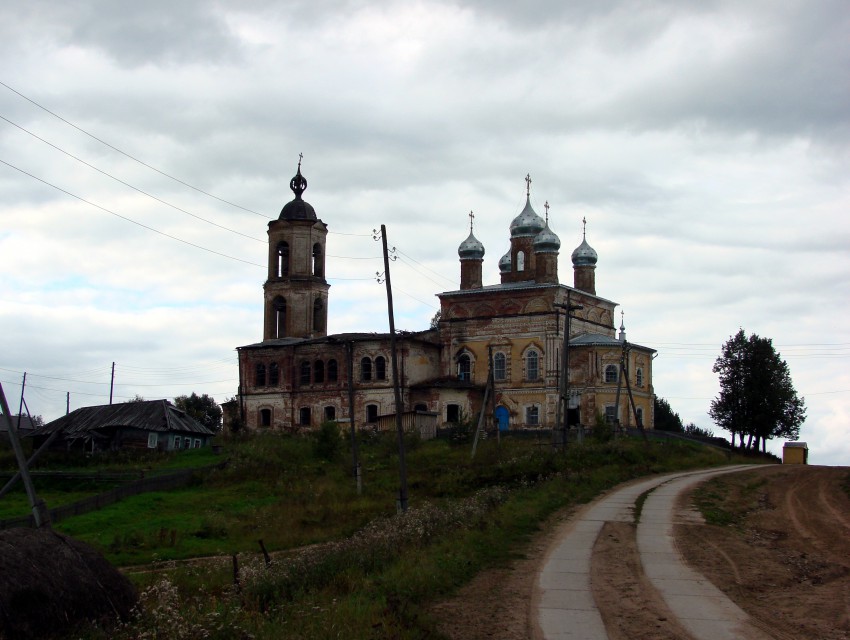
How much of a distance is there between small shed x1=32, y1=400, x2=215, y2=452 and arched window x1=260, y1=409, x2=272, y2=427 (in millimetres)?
4075

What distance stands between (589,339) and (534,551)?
111 feet

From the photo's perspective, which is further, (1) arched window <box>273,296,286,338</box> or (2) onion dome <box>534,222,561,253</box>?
(1) arched window <box>273,296,286,338</box>

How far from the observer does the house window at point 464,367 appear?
53344 mm

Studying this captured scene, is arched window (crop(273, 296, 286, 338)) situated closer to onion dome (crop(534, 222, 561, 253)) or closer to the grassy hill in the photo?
the grassy hill

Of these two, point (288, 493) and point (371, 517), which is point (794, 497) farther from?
point (288, 493)

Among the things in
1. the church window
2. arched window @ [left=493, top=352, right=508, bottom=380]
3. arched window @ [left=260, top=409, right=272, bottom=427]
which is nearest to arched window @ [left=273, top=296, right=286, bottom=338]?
arched window @ [left=260, top=409, right=272, bottom=427]

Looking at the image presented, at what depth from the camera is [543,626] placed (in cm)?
1186

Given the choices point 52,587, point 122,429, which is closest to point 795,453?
point 122,429

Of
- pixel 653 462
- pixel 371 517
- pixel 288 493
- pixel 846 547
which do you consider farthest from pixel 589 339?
pixel 846 547

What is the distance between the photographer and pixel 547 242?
53.0m

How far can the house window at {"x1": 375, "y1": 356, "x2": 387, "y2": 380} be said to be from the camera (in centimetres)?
5326

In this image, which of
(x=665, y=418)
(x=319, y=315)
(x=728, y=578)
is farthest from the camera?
(x=665, y=418)

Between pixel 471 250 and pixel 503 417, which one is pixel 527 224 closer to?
pixel 471 250

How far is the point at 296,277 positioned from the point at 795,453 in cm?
2714
